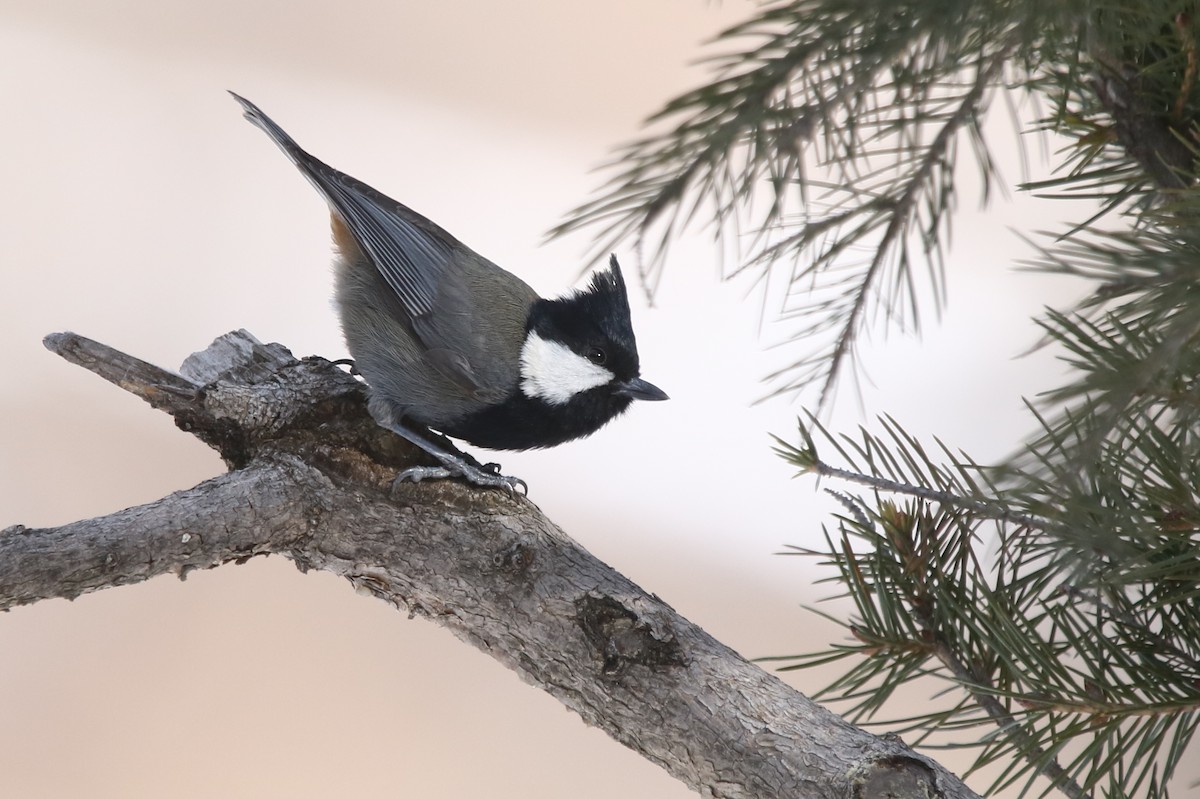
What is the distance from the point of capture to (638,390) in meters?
1.37

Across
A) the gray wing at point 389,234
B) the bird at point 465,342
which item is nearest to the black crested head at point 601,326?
the bird at point 465,342

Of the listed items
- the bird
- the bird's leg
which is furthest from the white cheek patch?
the bird's leg

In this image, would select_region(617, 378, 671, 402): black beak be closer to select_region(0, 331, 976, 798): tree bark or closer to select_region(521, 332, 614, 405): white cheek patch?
select_region(521, 332, 614, 405): white cheek patch

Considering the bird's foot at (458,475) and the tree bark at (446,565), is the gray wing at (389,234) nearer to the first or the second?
the tree bark at (446,565)

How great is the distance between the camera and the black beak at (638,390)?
53.9 inches

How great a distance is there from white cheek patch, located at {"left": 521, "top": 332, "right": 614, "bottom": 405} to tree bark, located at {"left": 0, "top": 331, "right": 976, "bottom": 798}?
0.18 metres

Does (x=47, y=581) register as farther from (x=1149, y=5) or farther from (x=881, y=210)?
(x=1149, y=5)

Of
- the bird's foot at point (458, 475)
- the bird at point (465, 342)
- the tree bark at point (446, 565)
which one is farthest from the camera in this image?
the bird at point (465, 342)

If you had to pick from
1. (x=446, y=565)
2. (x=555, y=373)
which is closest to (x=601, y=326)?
(x=555, y=373)

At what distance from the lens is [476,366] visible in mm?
1323

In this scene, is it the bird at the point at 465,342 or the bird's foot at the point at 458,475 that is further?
the bird at the point at 465,342

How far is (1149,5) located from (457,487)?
2.81 feet

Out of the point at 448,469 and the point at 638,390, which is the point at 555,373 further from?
the point at 448,469

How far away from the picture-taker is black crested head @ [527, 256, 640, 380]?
52.9 inches
